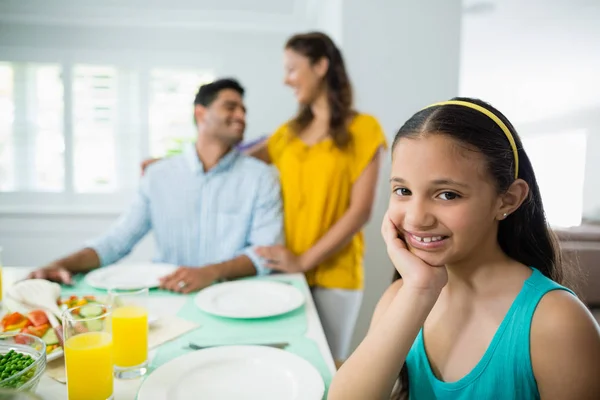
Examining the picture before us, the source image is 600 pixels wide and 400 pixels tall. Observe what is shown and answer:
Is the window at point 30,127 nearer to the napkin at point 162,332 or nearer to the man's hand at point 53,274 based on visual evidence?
the man's hand at point 53,274

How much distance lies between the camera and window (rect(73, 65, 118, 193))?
4129mm

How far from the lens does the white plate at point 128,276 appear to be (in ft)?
4.39

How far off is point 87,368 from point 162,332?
301 millimetres

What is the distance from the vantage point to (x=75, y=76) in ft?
13.5

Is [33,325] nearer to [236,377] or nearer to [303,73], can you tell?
[236,377]

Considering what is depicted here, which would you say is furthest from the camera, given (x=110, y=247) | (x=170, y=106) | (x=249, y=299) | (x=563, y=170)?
(x=563, y=170)

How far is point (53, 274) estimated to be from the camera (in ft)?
4.46

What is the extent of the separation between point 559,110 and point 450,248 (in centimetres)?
744

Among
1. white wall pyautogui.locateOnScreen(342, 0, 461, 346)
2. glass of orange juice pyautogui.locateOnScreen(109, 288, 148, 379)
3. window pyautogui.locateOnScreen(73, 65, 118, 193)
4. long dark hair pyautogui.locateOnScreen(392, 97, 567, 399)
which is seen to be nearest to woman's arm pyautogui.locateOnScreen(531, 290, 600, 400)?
long dark hair pyautogui.locateOnScreen(392, 97, 567, 399)

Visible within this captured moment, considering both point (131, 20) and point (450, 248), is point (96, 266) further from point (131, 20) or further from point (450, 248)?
point (131, 20)

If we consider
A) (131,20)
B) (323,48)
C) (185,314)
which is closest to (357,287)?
(185,314)

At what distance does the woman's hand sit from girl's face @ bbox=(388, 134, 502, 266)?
0.02 m

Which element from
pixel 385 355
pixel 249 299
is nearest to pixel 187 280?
pixel 249 299

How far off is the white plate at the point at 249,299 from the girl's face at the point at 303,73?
0.85 m
